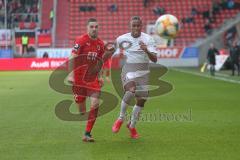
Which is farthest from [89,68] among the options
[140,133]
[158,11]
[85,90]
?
[158,11]

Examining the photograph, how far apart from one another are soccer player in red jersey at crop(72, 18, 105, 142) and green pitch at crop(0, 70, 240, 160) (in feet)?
1.93

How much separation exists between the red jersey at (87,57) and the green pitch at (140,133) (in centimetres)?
110

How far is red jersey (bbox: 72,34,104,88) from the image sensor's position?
10758mm

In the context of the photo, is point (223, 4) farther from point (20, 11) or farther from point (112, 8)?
point (20, 11)

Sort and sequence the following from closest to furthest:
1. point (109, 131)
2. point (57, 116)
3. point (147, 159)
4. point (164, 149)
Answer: point (147, 159) → point (164, 149) → point (109, 131) → point (57, 116)

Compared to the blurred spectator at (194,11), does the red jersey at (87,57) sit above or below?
above

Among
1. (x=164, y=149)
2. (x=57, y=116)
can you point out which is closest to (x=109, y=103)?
(x=57, y=116)

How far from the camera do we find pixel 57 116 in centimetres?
1448

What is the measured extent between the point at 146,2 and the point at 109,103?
1446 inches

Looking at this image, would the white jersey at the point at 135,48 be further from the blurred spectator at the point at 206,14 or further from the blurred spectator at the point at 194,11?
the blurred spectator at the point at 194,11

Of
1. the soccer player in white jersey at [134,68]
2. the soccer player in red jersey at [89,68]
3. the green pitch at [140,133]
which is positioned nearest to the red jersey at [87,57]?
the soccer player in red jersey at [89,68]

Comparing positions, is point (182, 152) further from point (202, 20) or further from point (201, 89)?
point (202, 20)

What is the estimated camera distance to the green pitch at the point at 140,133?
9281 mm

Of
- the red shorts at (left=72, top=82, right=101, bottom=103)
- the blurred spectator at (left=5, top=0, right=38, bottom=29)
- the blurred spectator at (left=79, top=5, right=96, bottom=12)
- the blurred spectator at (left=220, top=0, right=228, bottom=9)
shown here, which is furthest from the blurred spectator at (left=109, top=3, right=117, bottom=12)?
the red shorts at (left=72, top=82, right=101, bottom=103)
